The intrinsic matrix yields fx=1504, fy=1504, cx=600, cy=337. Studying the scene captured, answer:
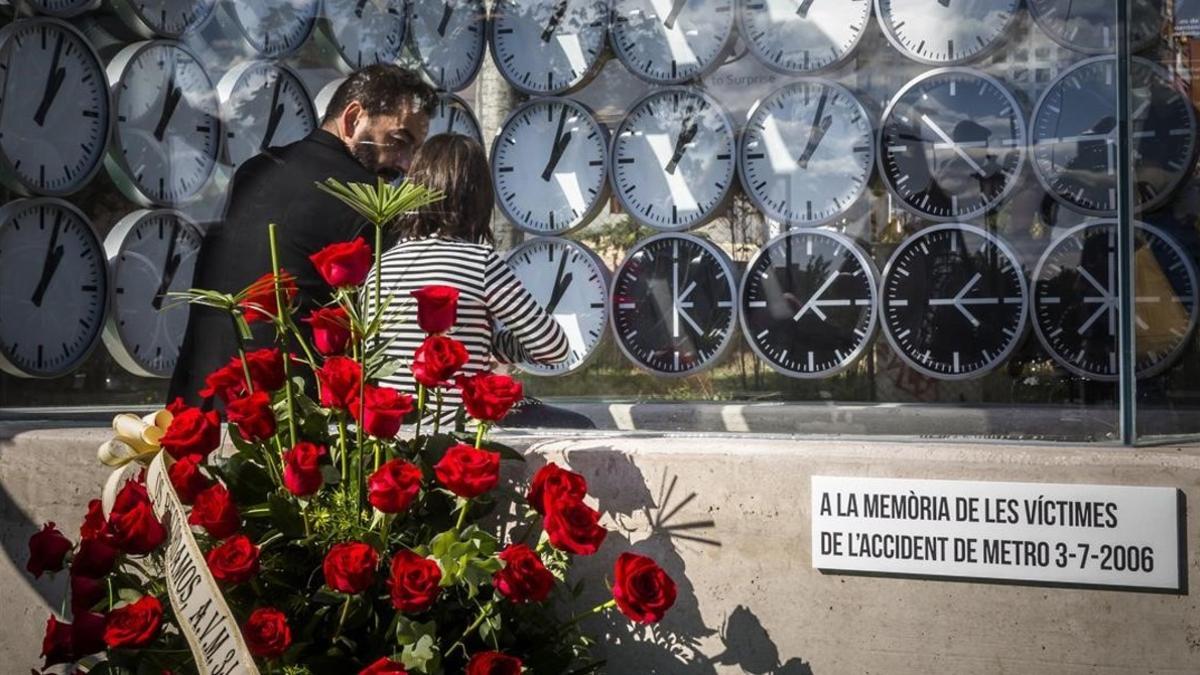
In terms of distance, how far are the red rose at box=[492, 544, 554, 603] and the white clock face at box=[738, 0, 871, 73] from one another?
118 cm

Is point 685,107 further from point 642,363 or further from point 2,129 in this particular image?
point 2,129


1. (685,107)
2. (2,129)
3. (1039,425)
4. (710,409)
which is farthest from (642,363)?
(2,129)

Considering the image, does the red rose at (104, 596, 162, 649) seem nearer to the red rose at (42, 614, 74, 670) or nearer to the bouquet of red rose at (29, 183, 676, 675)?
the bouquet of red rose at (29, 183, 676, 675)

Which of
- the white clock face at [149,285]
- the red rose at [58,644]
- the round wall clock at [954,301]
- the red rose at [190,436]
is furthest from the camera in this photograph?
the white clock face at [149,285]

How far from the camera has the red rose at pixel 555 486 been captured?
7.23ft

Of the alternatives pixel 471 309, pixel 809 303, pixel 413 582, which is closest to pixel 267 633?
pixel 413 582

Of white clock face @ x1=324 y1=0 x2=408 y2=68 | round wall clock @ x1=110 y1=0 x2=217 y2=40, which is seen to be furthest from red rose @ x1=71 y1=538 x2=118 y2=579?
round wall clock @ x1=110 y1=0 x2=217 y2=40

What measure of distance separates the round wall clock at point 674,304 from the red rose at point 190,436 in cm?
89

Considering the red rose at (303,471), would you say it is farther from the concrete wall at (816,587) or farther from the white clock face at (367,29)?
the white clock face at (367,29)

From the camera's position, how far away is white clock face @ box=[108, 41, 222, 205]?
313 centimetres

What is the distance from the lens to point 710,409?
9.03ft

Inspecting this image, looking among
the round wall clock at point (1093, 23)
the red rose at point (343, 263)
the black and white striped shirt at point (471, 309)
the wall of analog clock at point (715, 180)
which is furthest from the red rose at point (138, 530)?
the round wall clock at point (1093, 23)

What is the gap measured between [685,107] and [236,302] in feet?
3.38

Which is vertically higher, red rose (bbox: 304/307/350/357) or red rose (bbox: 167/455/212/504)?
red rose (bbox: 304/307/350/357)
